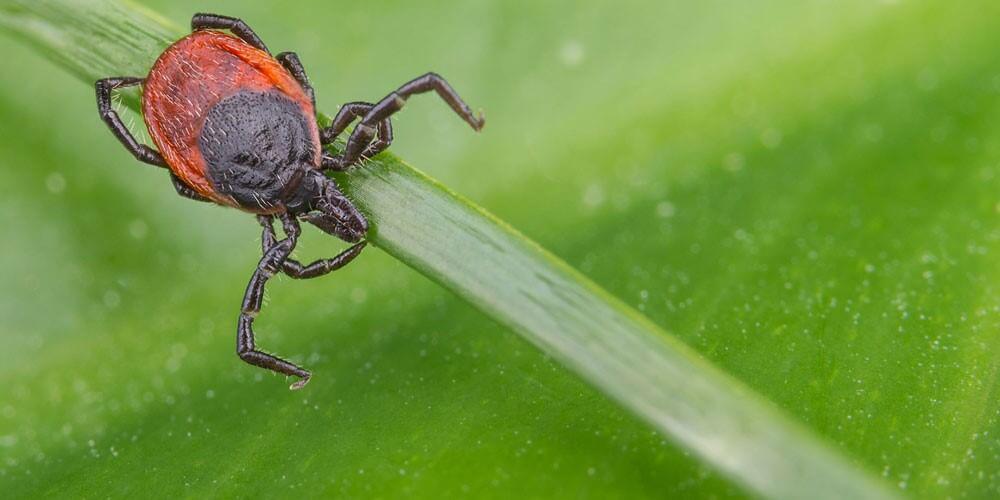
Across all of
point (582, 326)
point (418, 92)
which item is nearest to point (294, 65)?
point (418, 92)

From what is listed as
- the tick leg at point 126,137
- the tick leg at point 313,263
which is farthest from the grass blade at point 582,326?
the tick leg at point 126,137

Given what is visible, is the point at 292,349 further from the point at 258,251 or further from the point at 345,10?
the point at 345,10

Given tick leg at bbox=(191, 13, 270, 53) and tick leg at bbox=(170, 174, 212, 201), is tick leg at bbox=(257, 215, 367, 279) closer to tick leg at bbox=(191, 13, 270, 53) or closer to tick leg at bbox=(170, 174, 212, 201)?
tick leg at bbox=(170, 174, 212, 201)

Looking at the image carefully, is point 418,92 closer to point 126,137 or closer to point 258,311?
point 258,311

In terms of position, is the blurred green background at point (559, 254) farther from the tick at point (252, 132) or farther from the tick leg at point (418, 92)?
the tick leg at point (418, 92)

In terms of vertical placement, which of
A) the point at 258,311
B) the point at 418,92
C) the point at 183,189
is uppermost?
the point at 418,92

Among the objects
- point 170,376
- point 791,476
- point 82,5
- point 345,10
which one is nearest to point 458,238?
point 791,476

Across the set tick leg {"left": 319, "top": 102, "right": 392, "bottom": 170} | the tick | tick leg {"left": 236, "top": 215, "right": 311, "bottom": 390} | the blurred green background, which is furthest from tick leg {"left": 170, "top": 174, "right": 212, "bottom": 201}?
tick leg {"left": 319, "top": 102, "right": 392, "bottom": 170}
